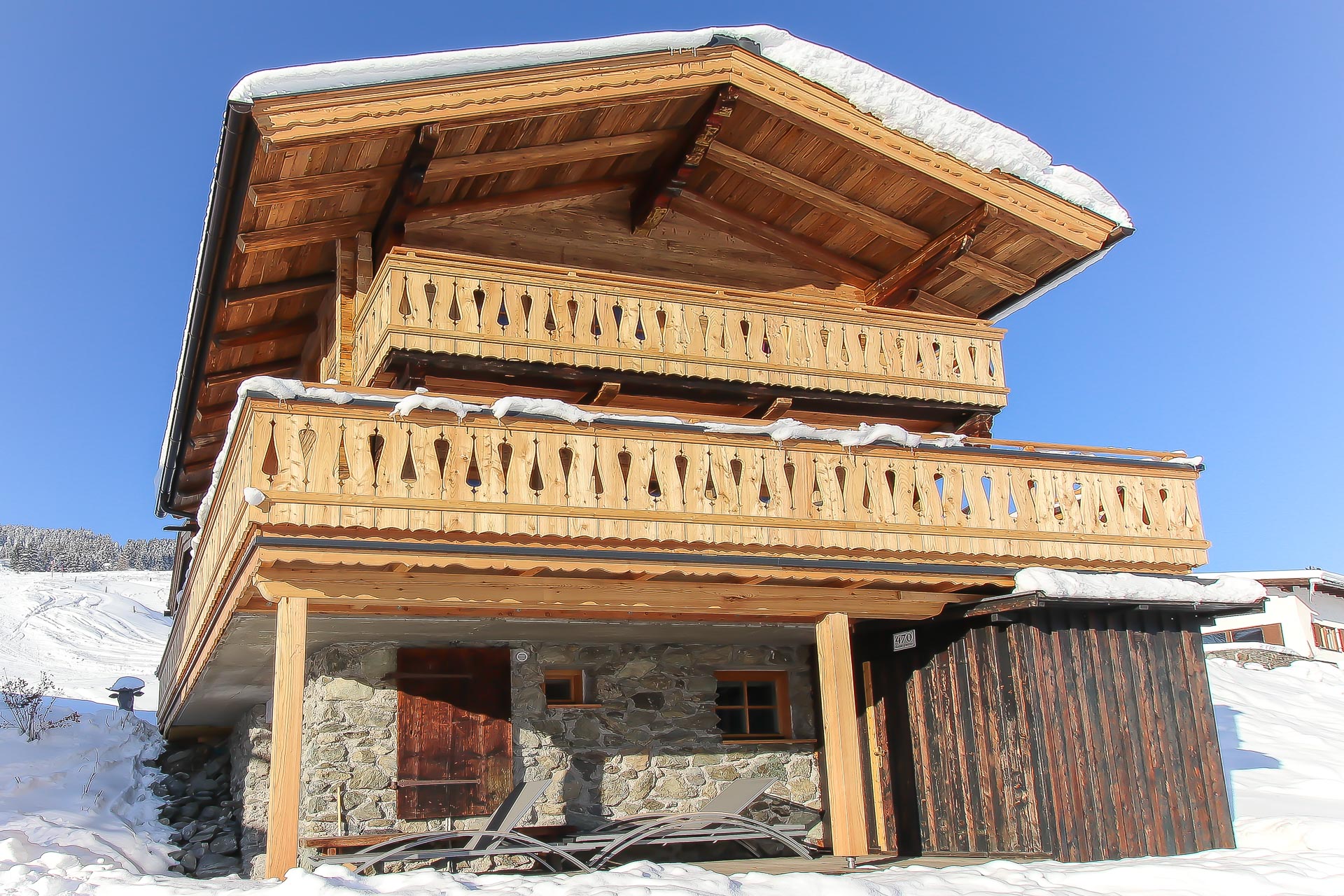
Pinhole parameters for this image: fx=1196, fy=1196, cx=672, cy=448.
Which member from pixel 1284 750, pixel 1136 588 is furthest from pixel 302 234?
pixel 1284 750

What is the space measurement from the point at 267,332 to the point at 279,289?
1.34m

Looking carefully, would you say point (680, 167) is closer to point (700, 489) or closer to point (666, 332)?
point (666, 332)

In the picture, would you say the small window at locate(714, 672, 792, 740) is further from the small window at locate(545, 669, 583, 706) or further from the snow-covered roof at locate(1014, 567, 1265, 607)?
the snow-covered roof at locate(1014, 567, 1265, 607)

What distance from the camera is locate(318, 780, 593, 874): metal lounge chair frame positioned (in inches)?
338

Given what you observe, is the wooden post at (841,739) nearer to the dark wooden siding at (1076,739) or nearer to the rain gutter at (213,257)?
the dark wooden siding at (1076,739)

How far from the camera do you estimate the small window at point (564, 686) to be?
39.4 ft

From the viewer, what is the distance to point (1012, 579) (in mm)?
10445

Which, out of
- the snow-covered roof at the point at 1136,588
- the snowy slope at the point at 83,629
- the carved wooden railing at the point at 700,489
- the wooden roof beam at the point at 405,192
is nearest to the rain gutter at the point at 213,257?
the wooden roof beam at the point at 405,192

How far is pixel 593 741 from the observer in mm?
11719

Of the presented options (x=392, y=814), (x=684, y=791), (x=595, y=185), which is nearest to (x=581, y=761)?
(x=684, y=791)

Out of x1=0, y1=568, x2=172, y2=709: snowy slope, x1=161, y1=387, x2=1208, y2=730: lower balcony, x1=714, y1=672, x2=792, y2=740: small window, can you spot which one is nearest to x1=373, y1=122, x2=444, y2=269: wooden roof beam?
x1=161, y1=387, x2=1208, y2=730: lower balcony

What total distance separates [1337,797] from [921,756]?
19.1 ft

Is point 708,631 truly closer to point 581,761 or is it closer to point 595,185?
point 581,761

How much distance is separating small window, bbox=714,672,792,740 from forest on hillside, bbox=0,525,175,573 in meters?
52.3
